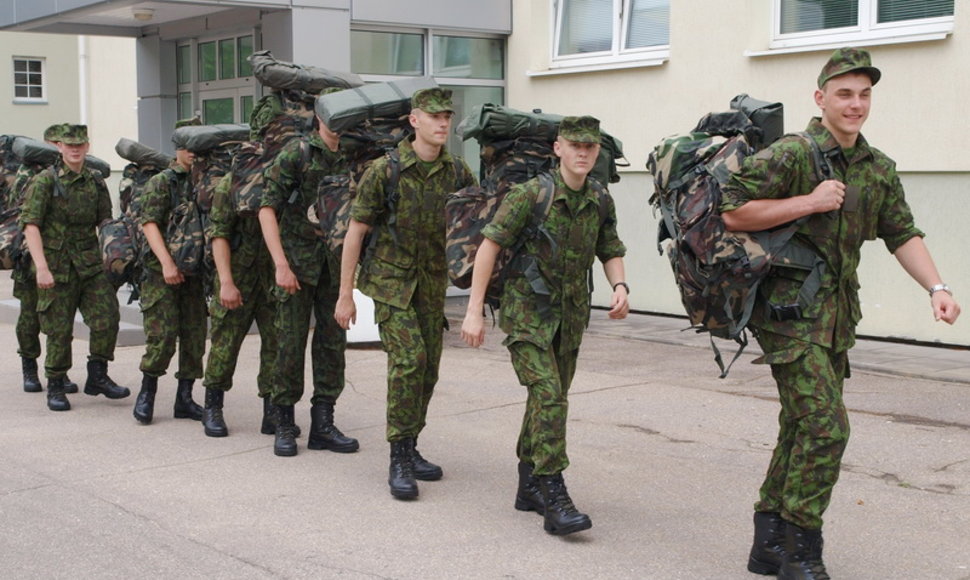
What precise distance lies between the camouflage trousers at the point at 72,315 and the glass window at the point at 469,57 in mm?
6267

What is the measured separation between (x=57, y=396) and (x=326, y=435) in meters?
2.48

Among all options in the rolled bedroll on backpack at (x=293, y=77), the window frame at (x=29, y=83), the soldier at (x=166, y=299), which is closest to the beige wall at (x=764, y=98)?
the rolled bedroll on backpack at (x=293, y=77)

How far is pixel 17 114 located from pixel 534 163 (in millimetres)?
30601

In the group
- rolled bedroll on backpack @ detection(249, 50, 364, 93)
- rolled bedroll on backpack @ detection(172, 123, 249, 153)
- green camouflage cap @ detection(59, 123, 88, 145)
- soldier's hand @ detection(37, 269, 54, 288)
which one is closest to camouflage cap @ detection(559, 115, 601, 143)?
rolled bedroll on backpack @ detection(249, 50, 364, 93)

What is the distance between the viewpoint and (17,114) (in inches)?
1318

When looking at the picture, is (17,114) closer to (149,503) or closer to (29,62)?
(29,62)

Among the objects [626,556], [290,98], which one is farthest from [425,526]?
[290,98]

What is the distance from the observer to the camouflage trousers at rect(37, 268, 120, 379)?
8688 mm

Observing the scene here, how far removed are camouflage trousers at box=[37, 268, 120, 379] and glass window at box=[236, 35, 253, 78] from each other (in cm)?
534

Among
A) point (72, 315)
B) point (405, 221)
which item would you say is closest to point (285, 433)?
point (405, 221)

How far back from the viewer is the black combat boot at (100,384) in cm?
891

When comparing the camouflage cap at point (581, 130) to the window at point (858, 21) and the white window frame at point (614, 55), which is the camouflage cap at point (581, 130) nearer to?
the window at point (858, 21)

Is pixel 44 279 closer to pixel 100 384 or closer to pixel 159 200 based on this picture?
pixel 100 384

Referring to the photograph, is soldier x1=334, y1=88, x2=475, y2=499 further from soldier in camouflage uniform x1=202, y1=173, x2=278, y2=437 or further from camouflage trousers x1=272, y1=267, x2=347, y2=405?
soldier in camouflage uniform x1=202, y1=173, x2=278, y2=437
